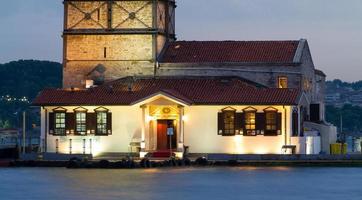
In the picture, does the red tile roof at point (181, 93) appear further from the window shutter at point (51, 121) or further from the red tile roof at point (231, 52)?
the red tile roof at point (231, 52)

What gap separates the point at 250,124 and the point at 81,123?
1024 centimetres

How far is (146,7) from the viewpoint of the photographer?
339 ft

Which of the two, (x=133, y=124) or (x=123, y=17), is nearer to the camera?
(x=133, y=124)

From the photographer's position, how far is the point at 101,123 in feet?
319

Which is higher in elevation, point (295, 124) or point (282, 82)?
point (282, 82)

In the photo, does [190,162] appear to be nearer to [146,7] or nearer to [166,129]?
[166,129]

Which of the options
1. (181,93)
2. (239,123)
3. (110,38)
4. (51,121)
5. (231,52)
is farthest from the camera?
(231,52)

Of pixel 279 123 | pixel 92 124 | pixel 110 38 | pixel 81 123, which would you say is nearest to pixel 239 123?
pixel 279 123

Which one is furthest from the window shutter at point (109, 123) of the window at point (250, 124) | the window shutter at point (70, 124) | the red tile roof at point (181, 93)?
the window at point (250, 124)

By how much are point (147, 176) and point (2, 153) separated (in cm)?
1567

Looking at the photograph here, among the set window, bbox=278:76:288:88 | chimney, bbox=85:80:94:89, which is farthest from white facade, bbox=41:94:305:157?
window, bbox=278:76:288:88

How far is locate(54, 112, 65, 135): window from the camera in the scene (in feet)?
320

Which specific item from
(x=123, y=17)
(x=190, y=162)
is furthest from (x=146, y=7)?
(x=190, y=162)

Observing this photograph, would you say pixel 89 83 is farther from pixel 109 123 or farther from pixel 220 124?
pixel 220 124
